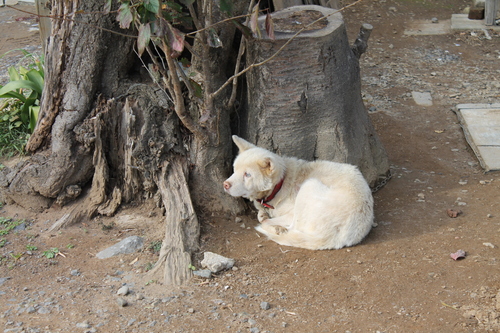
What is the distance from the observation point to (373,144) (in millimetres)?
5629

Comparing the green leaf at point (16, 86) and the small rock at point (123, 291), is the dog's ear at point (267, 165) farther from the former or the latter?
the green leaf at point (16, 86)

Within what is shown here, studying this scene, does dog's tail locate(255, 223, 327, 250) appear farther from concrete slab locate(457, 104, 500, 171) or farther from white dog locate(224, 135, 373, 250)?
concrete slab locate(457, 104, 500, 171)

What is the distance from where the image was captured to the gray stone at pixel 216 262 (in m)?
4.12

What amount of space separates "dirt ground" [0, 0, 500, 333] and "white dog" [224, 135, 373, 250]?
0.47ft

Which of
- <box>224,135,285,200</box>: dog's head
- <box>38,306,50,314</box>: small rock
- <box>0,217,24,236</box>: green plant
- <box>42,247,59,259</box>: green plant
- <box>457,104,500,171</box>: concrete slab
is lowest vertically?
<box>457,104,500,171</box>: concrete slab

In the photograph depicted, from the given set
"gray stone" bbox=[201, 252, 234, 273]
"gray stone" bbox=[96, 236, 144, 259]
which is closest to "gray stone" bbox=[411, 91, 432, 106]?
"gray stone" bbox=[201, 252, 234, 273]

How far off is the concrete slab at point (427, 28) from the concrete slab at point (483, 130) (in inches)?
143

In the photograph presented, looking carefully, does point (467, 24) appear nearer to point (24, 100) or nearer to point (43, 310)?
point (24, 100)

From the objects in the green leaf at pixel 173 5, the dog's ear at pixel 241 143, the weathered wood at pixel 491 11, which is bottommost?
the dog's ear at pixel 241 143

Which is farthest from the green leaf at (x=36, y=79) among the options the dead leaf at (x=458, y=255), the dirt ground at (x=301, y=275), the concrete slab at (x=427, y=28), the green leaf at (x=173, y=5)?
the concrete slab at (x=427, y=28)

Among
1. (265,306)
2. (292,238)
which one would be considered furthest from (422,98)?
(265,306)

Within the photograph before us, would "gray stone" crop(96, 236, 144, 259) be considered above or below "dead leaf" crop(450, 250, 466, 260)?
above

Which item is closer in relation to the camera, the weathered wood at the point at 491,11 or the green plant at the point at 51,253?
the green plant at the point at 51,253

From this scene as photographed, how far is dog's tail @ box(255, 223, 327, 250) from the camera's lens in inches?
174
